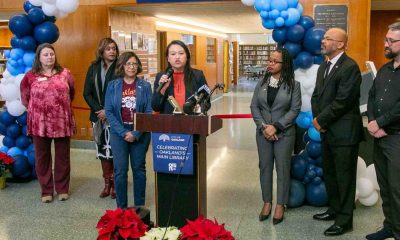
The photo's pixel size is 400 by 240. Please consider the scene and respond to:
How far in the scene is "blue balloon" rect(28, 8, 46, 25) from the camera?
4.57 metres

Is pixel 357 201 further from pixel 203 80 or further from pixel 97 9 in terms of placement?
pixel 97 9

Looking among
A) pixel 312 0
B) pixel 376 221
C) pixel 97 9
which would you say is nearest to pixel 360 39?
pixel 312 0

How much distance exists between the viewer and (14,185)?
4.78 m

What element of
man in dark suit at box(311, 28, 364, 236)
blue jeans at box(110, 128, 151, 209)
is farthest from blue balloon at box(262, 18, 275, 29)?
blue jeans at box(110, 128, 151, 209)

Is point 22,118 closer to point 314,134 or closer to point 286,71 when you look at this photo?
point 286,71

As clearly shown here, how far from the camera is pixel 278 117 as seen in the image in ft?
11.4

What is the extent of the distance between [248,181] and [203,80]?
6.70 feet

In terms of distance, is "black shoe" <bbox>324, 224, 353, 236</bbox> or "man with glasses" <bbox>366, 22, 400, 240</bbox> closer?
"man with glasses" <bbox>366, 22, 400, 240</bbox>

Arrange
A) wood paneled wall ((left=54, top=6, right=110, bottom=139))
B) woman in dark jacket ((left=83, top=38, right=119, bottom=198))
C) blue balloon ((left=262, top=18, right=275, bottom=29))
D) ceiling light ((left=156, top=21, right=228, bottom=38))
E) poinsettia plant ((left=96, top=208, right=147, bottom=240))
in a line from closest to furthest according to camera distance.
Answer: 1. poinsettia plant ((left=96, top=208, right=147, bottom=240))
2. blue balloon ((left=262, top=18, right=275, bottom=29))
3. woman in dark jacket ((left=83, top=38, right=119, bottom=198))
4. wood paneled wall ((left=54, top=6, right=110, bottom=139))
5. ceiling light ((left=156, top=21, right=228, bottom=38))

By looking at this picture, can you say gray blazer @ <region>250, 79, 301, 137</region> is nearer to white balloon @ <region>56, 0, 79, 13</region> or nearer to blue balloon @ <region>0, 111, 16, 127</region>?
white balloon @ <region>56, 0, 79, 13</region>

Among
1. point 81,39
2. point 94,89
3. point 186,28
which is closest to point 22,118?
point 94,89

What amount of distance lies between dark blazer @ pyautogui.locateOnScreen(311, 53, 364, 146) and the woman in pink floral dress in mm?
2376

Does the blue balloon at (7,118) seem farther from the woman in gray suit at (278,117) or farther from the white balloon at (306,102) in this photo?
the white balloon at (306,102)

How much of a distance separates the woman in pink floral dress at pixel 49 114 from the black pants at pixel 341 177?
2434mm
